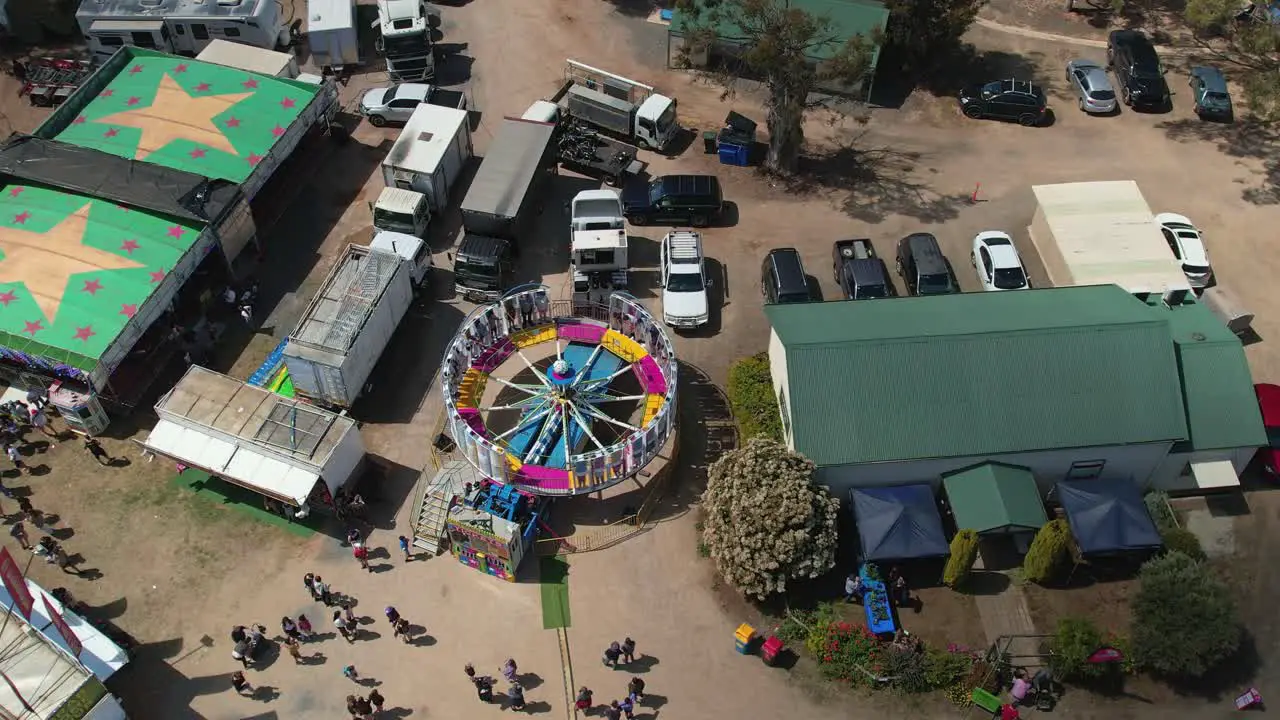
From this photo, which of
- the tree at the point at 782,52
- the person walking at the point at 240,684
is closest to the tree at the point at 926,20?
the tree at the point at 782,52

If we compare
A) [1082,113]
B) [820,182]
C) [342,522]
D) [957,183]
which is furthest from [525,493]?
[1082,113]

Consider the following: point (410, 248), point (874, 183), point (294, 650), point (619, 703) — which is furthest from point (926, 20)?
point (294, 650)

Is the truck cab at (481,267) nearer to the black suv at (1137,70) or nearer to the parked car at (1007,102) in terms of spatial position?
the parked car at (1007,102)

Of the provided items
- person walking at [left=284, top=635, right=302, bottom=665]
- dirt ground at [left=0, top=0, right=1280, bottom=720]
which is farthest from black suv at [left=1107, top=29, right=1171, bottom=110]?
person walking at [left=284, top=635, right=302, bottom=665]

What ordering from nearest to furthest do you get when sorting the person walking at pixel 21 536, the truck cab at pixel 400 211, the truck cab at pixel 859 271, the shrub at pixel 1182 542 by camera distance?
the shrub at pixel 1182 542
the person walking at pixel 21 536
the truck cab at pixel 859 271
the truck cab at pixel 400 211

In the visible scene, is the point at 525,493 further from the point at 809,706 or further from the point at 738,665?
the point at 809,706
